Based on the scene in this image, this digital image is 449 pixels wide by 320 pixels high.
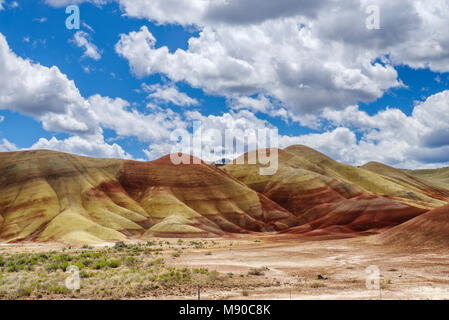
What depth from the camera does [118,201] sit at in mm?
91250

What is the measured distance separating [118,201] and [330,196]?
184 feet

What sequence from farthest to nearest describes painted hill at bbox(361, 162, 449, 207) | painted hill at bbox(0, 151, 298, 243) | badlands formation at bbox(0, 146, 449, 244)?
painted hill at bbox(361, 162, 449, 207) < badlands formation at bbox(0, 146, 449, 244) < painted hill at bbox(0, 151, 298, 243)

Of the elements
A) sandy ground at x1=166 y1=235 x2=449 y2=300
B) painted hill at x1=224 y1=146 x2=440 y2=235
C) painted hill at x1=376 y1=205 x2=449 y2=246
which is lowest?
sandy ground at x1=166 y1=235 x2=449 y2=300

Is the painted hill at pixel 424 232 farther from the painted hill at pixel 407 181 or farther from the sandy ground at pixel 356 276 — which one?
the painted hill at pixel 407 181

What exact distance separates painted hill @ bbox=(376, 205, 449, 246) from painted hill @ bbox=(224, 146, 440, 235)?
23.7 metres

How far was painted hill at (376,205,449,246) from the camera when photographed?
43.8 m

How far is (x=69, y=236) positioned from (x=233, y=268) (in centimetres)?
4257

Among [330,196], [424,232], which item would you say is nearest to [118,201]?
[330,196]

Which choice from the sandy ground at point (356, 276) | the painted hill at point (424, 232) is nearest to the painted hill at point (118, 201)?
the painted hill at point (424, 232)

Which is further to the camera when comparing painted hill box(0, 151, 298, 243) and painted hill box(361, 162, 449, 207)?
painted hill box(361, 162, 449, 207)

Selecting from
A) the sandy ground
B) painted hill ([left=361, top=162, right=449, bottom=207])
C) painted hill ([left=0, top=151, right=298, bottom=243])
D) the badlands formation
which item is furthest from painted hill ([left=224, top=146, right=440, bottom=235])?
the sandy ground

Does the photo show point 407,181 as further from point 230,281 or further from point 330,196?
point 230,281

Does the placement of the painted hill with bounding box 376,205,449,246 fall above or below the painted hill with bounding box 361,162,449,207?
below

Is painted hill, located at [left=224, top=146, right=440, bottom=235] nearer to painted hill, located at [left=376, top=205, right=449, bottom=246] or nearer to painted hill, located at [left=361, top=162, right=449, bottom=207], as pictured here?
painted hill, located at [left=361, top=162, right=449, bottom=207]
